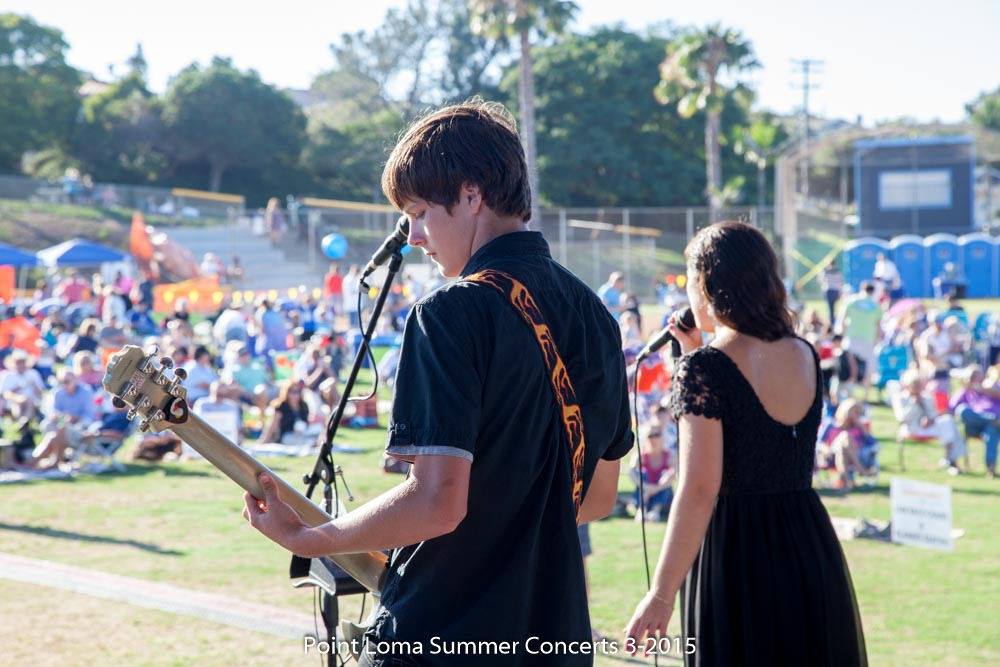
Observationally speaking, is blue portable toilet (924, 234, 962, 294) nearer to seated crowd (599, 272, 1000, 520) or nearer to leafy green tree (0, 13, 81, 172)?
seated crowd (599, 272, 1000, 520)

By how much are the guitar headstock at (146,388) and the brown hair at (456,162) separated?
0.63 m

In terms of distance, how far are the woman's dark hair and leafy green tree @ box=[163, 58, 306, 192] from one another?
1915 inches

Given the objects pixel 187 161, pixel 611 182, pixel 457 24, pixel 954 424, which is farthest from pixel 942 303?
pixel 457 24

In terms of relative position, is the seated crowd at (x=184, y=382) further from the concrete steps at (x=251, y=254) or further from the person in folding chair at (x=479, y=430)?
the concrete steps at (x=251, y=254)

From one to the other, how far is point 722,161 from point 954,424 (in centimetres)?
4265

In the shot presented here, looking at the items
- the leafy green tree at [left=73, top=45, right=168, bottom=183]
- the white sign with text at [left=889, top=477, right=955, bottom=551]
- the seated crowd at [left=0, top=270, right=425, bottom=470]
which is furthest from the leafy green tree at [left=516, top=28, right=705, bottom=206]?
the white sign with text at [left=889, top=477, right=955, bottom=551]

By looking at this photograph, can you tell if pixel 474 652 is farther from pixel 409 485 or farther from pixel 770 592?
pixel 770 592

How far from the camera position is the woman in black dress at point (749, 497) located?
9.97 ft

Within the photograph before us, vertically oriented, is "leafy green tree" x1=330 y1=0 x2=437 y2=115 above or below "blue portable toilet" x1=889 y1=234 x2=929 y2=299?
above

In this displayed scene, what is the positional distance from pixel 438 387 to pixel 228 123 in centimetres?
4990

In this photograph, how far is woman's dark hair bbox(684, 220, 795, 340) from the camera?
3096 mm

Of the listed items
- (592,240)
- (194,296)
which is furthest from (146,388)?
(592,240)

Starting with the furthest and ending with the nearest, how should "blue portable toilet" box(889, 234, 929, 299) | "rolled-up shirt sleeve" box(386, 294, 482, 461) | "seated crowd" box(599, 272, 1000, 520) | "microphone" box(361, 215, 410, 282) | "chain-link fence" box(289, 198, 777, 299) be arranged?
"blue portable toilet" box(889, 234, 929, 299) < "chain-link fence" box(289, 198, 777, 299) < "seated crowd" box(599, 272, 1000, 520) < "microphone" box(361, 215, 410, 282) < "rolled-up shirt sleeve" box(386, 294, 482, 461)

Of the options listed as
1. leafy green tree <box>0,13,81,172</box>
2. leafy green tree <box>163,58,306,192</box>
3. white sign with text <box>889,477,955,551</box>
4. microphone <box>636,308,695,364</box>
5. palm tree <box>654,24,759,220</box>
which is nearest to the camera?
microphone <box>636,308,695,364</box>
